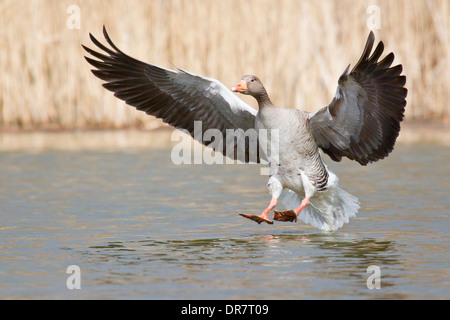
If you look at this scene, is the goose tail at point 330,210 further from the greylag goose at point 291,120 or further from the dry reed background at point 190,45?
the dry reed background at point 190,45

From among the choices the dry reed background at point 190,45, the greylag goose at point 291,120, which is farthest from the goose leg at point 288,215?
the dry reed background at point 190,45

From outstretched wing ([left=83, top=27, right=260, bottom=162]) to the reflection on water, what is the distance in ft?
3.22

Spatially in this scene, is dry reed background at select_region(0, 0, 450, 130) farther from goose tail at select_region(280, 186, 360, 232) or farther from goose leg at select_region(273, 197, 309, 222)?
goose leg at select_region(273, 197, 309, 222)

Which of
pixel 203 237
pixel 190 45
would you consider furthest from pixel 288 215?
pixel 190 45

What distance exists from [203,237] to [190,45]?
9407mm

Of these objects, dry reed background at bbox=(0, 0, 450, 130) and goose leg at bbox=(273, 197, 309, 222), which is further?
dry reed background at bbox=(0, 0, 450, 130)

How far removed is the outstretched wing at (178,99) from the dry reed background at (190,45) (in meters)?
7.56

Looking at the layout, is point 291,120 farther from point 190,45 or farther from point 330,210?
point 190,45

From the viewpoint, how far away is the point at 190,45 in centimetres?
1728

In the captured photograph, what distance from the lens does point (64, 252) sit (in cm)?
764

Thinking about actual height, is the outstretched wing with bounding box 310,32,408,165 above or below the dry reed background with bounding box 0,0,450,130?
below

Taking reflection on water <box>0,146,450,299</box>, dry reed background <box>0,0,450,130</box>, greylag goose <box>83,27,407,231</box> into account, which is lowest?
reflection on water <box>0,146,450,299</box>

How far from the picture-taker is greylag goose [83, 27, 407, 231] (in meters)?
8.34

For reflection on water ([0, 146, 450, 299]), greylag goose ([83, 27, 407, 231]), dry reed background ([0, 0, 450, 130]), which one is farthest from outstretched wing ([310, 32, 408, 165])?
dry reed background ([0, 0, 450, 130])
